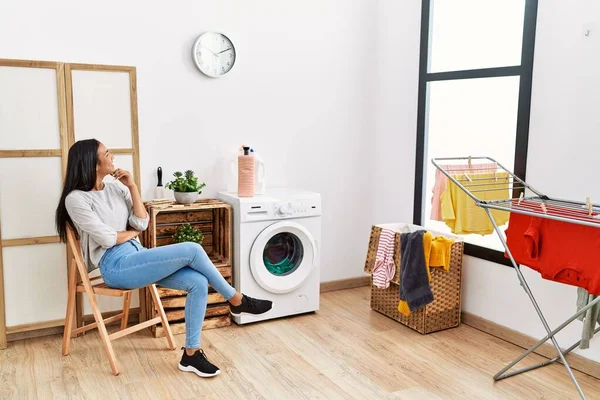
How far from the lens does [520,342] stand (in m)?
3.32

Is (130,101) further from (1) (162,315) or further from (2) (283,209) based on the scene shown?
(1) (162,315)

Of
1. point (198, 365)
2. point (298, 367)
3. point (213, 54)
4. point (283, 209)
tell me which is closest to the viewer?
point (198, 365)

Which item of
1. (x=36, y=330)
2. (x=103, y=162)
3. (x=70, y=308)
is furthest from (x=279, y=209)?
(x=36, y=330)

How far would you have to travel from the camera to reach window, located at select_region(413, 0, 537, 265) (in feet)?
10.8

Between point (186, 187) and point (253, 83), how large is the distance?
0.93 m

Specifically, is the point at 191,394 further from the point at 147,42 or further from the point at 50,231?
the point at 147,42

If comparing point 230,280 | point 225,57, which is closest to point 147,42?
point 225,57

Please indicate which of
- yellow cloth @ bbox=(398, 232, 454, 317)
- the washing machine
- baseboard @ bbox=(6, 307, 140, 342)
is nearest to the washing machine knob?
the washing machine

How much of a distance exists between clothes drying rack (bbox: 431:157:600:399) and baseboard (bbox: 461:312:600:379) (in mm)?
59

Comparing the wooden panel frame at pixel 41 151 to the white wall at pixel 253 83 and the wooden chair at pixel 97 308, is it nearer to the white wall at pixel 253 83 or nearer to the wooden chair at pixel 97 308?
the white wall at pixel 253 83

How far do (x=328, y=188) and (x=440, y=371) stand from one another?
1759mm

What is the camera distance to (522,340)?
10.9 feet

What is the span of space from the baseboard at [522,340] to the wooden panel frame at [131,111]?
6.89ft

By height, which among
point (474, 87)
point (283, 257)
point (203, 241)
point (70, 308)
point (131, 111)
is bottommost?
point (70, 308)
